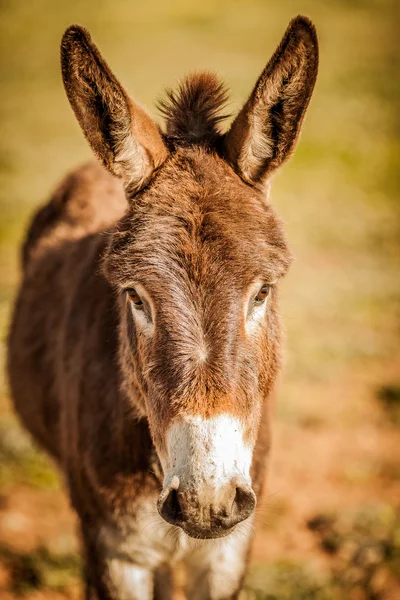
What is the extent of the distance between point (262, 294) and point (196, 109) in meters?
1.09

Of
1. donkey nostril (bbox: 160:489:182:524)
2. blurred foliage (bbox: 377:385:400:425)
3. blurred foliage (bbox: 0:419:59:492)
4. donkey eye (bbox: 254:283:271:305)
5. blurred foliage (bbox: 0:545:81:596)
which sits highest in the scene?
→ donkey eye (bbox: 254:283:271:305)

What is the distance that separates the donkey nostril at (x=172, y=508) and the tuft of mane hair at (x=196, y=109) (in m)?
1.73

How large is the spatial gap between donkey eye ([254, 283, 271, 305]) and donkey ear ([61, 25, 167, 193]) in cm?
79

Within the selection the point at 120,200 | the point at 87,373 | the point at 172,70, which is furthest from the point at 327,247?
the point at 172,70

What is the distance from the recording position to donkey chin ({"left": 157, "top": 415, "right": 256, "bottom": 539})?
223 centimetres

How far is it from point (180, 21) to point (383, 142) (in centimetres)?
2128

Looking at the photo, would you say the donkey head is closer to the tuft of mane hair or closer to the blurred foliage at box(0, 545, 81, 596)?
the tuft of mane hair

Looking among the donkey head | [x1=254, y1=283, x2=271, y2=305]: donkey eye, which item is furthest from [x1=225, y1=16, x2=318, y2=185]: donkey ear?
[x1=254, y1=283, x2=271, y2=305]: donkey eye

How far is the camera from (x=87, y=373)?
12.0 ft

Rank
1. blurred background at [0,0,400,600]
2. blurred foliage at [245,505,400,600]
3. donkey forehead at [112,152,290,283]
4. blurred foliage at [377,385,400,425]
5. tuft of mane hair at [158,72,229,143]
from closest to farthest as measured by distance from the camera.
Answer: donkey forehead at [112,152,290,283]
tuft of mane hair at [158,72,229,143]
blurred foliage at [245,505,400,600]
blurred background at [0,0,400,600]
blurred foliage at [377,385,400,425]

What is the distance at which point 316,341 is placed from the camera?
868 cm

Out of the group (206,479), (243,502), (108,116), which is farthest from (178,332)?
(108,116)

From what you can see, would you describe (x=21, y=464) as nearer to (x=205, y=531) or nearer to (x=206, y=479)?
(x=205, y=531)

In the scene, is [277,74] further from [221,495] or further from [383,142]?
[383,142]
